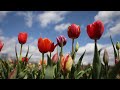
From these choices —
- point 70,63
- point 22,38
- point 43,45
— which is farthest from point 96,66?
point 22,38

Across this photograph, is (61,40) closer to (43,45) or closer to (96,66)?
(43,45)

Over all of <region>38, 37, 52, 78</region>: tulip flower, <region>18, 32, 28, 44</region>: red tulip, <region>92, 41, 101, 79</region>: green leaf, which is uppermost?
<region>18, 32, 28, 44</region>: red tulip

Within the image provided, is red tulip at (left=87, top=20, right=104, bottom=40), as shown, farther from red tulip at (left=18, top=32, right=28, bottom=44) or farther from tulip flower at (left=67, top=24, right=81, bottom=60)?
red tulip at (left=18, top=32, right=28, bottom=44)

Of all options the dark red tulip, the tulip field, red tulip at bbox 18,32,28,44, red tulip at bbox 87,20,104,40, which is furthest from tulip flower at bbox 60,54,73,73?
red tulip at bbox 18,32,28,44

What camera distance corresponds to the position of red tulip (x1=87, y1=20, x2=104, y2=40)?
2.17 meters

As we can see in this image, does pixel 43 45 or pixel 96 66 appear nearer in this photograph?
pixel 96 66

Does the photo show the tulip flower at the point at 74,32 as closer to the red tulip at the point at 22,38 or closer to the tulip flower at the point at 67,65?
the tulip flower at the point at 67,65

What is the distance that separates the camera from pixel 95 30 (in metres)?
2.20

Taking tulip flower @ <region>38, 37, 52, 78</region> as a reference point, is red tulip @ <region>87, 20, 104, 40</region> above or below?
above

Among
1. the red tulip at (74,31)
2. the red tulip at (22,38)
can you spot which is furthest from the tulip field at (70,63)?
the red tulip at (22,38)
